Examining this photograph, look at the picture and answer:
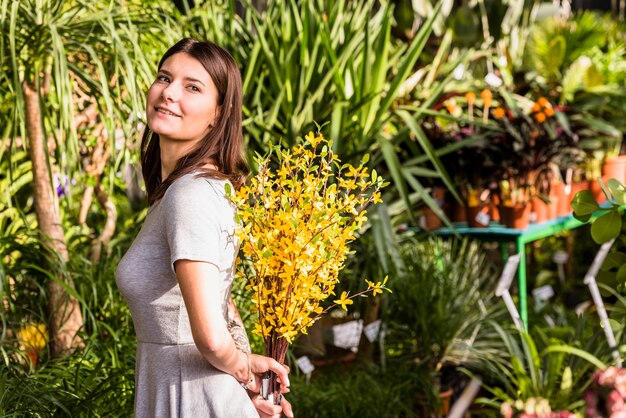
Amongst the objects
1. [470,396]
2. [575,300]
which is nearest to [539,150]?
[470,396]

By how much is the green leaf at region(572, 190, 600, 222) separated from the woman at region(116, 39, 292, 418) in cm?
56

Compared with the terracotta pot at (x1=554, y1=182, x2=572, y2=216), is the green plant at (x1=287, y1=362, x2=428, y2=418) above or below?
below

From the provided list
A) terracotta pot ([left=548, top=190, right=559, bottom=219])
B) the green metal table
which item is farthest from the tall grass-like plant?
terracotta pot ([left=548, top=190, right=559, bottom=219])

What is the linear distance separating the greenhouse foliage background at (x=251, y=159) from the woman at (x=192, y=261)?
0.69m

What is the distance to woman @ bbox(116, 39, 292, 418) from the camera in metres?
1.27

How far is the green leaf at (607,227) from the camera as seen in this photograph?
1366 mm

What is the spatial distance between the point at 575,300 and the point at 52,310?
3.41 metres

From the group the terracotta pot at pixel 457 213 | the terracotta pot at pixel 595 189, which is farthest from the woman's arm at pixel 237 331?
the terracotta pot at pixel 595 189

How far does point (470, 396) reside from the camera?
286 cm

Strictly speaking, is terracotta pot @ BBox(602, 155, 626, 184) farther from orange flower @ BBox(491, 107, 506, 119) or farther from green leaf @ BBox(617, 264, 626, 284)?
green leaf @ BBox(617, 264, 626, 284)

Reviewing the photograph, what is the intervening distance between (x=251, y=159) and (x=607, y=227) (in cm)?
184

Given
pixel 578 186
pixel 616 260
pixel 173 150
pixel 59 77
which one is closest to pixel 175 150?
pixel 173 150

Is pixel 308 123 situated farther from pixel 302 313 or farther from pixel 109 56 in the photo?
pixel 302 313

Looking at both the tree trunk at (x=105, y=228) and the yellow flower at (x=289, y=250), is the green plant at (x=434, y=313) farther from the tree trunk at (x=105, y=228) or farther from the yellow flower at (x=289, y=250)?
the yellow flower at (x=289, y=250)
